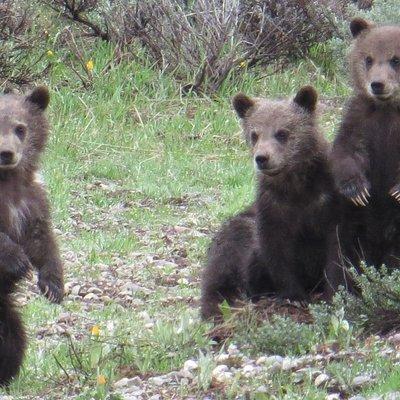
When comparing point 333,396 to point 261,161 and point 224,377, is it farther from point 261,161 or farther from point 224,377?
point 261,161

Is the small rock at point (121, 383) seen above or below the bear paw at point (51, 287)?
below

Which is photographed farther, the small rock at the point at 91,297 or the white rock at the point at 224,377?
the small rock at the point at 91,297

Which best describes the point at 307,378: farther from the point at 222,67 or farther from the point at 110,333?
the point at 222,67

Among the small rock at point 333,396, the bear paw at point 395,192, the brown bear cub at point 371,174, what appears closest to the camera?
the small rock at point 333,396

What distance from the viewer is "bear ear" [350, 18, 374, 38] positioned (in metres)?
8.25

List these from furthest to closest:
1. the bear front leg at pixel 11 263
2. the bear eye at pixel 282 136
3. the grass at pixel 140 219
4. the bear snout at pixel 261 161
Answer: the bear eye at pixel 282 136, the bear snout at pixel 261 161, the bear front leg at pixel 11 263, the grass at pixel 140 219

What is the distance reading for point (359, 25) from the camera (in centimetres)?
828

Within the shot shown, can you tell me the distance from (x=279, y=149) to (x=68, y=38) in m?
8.30

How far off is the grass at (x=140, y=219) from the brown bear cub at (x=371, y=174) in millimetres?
900

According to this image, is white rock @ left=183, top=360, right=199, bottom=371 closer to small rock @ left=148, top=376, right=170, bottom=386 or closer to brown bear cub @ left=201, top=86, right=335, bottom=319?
small rock @ left=148, top=376, right=170, bottom=386

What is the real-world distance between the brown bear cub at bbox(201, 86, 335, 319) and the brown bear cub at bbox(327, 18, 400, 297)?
0.18 meters

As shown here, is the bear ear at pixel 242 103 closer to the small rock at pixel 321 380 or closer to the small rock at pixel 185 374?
the small rock at pixel 185 374

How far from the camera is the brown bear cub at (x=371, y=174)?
757 cm

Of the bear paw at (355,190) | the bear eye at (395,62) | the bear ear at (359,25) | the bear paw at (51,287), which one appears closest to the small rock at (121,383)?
the bear paw at (51,287)
